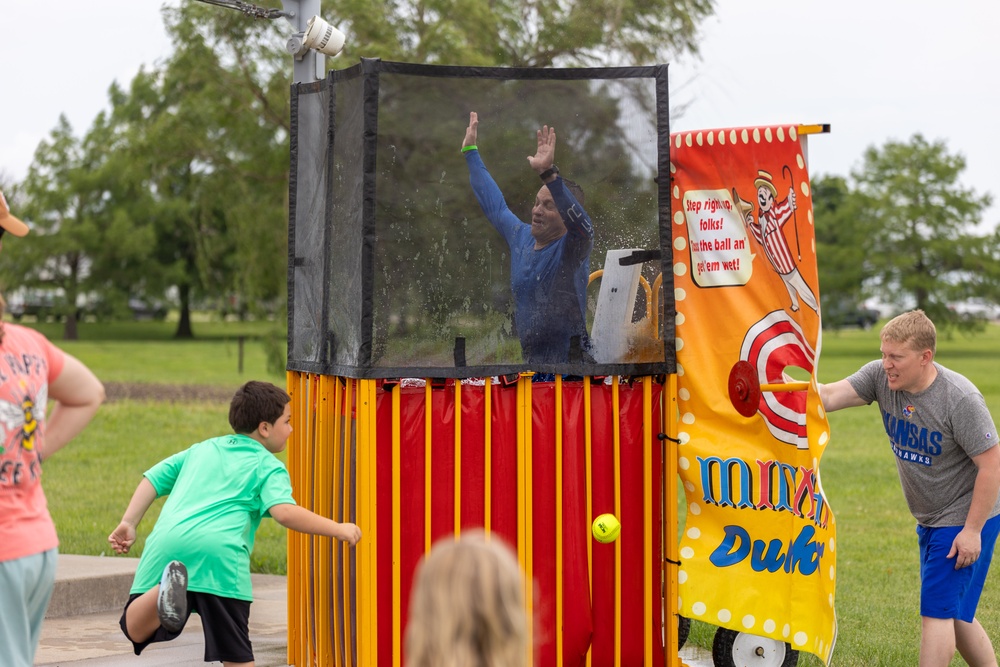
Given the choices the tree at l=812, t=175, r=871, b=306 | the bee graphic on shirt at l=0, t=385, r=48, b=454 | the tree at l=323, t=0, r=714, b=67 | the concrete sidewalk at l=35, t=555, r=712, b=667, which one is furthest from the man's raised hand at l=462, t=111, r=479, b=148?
the tree at l=812, t=175, r=871, b=306

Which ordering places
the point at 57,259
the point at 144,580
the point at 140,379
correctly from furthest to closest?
the point at 57,259 → the point at 140,379 → the point at 144,580

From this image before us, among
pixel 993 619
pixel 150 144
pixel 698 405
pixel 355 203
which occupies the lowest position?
pixel 993 619

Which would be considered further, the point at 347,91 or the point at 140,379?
the point at 140,379

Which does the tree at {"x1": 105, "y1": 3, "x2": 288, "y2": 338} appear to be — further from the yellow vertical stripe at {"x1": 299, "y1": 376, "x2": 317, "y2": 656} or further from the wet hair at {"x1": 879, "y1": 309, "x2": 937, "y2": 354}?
the wet hair at {"x1": 879, "y1": 309, "x2": 937, "y2": 354}

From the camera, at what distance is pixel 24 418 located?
3510 mm

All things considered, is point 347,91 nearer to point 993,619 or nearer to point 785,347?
point 785,347

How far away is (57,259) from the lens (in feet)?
183

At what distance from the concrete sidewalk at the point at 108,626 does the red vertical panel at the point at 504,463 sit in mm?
1525

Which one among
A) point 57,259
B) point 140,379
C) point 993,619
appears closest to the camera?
point 993,619

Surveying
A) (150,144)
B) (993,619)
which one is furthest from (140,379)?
(993,619)

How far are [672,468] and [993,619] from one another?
8.74 ft

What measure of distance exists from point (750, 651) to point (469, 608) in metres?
3.59

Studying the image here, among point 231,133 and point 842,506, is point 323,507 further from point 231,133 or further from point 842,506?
point 231,133

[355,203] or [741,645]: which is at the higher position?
[355,203]
